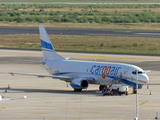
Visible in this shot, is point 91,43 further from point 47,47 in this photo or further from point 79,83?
point 79,83

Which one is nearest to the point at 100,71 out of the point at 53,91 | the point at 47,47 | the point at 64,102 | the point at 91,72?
the point at 91,72

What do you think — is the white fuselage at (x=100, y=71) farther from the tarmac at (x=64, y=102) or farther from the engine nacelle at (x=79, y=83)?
the tarmac at (x=64, y=102)

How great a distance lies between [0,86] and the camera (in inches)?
2366

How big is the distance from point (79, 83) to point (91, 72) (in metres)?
2.29

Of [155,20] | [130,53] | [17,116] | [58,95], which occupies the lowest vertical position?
[17,116]

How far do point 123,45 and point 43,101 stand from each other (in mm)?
65886

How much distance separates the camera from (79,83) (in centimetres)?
5441

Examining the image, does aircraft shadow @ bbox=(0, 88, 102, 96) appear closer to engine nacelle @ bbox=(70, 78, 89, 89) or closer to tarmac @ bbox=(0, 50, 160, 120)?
tarmac @ bbox=(0, 50, 160, 120)

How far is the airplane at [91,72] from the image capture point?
52938 mm

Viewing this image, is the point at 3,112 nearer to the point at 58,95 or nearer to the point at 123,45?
the point at 58,95

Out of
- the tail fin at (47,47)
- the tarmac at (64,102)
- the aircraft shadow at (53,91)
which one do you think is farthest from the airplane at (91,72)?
the tarmac at (64,102)

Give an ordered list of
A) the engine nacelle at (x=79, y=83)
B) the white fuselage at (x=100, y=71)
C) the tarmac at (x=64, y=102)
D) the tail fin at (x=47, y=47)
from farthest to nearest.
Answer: the tail fin at (x=47, y=47) < the engine nacelle at (x=79, y=83) < the white fuselage at (x=100, y=71) < the tarmac at (x=64, y=102)

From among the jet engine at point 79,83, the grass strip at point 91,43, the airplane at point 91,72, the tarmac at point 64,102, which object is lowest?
the tarmac at point 64,102

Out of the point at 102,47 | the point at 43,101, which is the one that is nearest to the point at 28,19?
the point at 102,47
